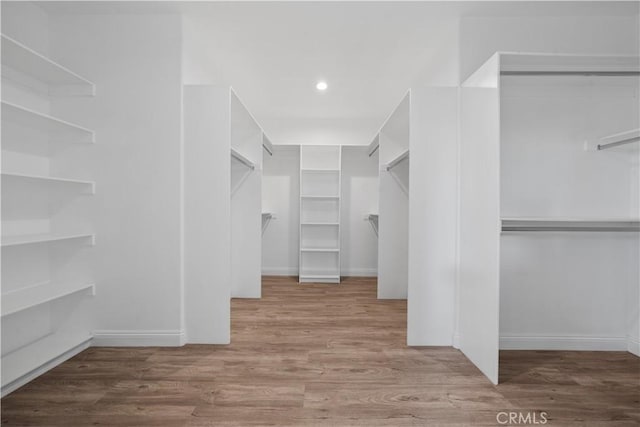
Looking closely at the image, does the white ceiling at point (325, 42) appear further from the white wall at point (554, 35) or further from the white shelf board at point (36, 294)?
the white shelf board at point (36, 294)

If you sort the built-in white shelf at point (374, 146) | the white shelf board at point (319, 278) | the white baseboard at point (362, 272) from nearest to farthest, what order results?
the built-in white shelf at point (374, 146), the white shelf board at point (319, 278), the white baseboard at point (362, 272)

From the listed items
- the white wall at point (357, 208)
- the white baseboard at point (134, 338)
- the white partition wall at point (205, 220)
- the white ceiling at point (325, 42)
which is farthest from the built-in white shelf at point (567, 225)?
the white wall at point (357, 208)

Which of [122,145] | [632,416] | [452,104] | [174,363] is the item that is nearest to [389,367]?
[632,416]

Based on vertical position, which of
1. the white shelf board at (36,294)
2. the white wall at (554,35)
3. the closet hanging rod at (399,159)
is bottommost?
the white shelf board at (36,294)

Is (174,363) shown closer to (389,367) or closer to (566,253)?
(389,367)

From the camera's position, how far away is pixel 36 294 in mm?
2180

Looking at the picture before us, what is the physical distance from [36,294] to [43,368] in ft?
1.45

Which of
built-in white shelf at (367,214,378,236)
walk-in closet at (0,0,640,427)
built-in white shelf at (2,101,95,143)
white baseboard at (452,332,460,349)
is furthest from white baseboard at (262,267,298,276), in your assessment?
built-in white shelf at (2,101,95,143)

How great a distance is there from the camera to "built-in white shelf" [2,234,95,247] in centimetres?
186

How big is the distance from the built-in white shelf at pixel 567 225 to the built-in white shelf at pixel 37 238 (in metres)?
2.65

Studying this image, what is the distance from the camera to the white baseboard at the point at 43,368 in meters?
1.91

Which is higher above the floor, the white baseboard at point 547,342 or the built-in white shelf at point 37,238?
the built-in white shelf at point 37,238

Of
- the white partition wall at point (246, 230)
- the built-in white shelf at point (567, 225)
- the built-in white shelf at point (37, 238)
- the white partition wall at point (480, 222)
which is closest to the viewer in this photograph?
the built-in white shelf at point (37, 238)

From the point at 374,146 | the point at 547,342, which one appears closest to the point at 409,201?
the point at 547,342
